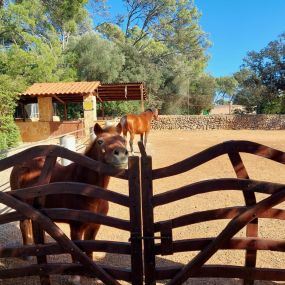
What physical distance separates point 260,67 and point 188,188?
3285cm

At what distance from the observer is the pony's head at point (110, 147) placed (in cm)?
248

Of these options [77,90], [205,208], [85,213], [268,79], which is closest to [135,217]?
[85,213]

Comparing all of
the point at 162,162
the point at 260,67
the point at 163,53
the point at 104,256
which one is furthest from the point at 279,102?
the point at 104,256

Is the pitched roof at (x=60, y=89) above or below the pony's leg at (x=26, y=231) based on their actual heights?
above

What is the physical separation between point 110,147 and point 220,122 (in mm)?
26043

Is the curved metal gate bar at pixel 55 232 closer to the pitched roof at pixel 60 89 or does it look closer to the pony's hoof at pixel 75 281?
the pony's hoof at pixel 75 281

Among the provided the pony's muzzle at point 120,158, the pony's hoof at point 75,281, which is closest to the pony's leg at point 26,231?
the pony's hoof at point 75,281

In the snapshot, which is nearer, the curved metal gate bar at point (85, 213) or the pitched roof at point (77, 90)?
the curved metal gate bar at point (85, 213)

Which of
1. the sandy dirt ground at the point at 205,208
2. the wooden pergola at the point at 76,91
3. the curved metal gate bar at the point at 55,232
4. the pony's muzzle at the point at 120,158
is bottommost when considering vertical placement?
the sandy dirt ground at the point at 205,208

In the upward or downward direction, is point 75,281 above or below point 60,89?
below

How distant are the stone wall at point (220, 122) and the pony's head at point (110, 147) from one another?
82.1 ft

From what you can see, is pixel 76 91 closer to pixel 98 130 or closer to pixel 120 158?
pixel 98 130

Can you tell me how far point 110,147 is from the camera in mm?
2648

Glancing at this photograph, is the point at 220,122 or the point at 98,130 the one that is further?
the point at 220,122
